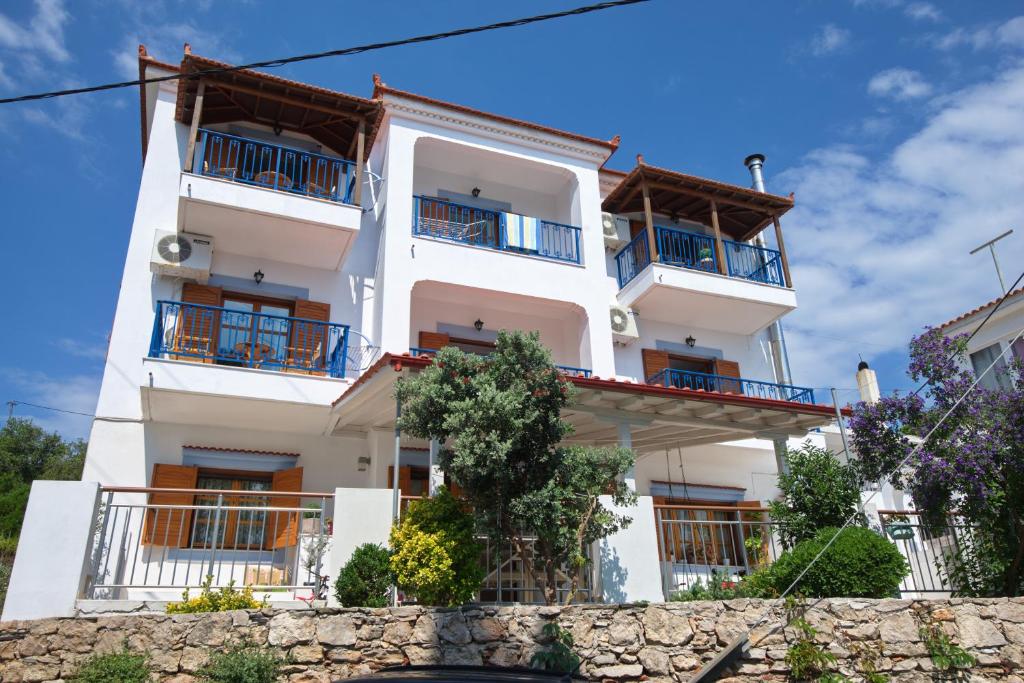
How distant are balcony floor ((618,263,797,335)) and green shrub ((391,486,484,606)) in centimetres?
847

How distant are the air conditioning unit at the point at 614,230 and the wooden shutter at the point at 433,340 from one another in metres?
4.36

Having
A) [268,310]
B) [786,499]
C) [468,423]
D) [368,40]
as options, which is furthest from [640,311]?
[368,40]

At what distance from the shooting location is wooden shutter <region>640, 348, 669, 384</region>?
15155 millimetres

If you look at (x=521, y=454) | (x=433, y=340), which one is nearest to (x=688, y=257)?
(x=433, y=340)

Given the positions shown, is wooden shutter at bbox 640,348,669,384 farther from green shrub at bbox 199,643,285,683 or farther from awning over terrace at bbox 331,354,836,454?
green shrub at bbox 199,643,285,683

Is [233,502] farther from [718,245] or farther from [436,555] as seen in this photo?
[718,245]

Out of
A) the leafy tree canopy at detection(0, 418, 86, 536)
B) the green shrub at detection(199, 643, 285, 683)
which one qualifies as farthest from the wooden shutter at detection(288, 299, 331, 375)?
the leafy tree canopy at detection(0, 418, 86, 536)

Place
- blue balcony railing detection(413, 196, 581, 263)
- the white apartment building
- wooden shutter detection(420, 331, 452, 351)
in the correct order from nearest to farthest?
1. the white apartment building
2. wooden shutter detection(420, 331, 452, 351)
3. blue balcony railing detection(413, 196, 581, 263)

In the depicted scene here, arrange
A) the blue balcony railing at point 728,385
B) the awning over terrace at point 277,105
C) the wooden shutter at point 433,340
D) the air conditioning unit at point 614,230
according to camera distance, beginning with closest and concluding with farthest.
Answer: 1. the awning over terrace at point 277,105
2. the wooden shutter at point 433,340
3. the blue balcony railing at point 728,385
4. the air conditioning unit at point 614,230

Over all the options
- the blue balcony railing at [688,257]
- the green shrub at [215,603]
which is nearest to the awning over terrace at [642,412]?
the green shrub at [215,603]

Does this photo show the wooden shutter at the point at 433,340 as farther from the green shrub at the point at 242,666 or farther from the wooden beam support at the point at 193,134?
the green shrub at the point at 242,666

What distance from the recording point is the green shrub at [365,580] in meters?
7.20

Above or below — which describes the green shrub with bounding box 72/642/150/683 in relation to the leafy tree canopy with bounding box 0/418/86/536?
below

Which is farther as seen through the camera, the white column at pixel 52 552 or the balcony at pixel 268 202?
the balcony at pixel 268 202
